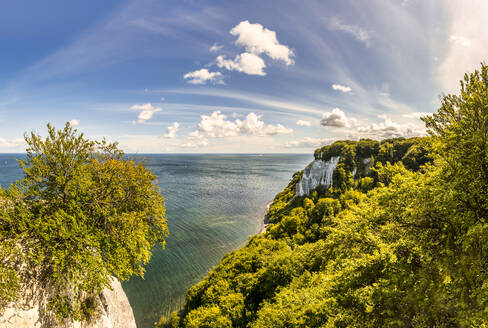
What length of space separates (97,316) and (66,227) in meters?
8.26

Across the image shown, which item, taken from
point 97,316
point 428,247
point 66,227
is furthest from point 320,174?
point 66,227

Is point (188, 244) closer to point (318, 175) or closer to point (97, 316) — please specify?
point (97, 316)

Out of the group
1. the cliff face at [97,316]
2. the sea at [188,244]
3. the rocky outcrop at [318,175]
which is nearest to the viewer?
the cliff face at [97,316]

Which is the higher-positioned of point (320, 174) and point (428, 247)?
point (428, 247)

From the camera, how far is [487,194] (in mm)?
8156

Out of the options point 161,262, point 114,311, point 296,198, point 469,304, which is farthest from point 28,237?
point 296,198

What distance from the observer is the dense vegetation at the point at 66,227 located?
11672mm

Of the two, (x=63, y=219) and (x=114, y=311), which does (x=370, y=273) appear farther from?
(x=114, y=311)

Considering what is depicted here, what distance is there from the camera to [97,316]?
611 inches

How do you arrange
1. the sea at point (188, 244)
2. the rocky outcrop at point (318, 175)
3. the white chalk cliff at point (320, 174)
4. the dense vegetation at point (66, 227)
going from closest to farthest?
1. the dense vegetation at point (66, 227)
2. the sea at point (188, 244)
3. the white chalk cliff at point (320, 174)
4. the rocky outcrop at point (318, 175)

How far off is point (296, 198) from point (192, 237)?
33.8 m

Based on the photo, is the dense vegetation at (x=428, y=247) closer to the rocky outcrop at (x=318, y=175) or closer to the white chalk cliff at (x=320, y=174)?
the white chalk cliff at (x=320, y=174)

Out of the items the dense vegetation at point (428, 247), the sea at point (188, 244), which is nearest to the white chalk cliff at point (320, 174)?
the sea at point (188, 244)

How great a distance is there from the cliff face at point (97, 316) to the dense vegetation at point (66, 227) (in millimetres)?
364
